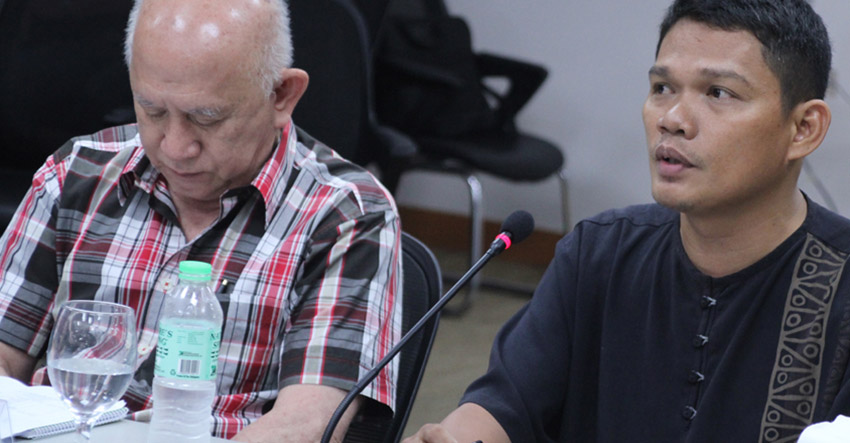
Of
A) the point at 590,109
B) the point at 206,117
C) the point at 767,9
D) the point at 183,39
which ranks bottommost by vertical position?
the point at 590,109

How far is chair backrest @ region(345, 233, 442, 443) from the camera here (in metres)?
1.51

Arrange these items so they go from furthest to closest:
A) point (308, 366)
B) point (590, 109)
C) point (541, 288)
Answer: point (590, 109)
point (541, 288)
point (308, 366)

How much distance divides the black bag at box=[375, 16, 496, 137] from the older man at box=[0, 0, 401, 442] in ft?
8.36

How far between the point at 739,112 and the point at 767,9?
0.14m

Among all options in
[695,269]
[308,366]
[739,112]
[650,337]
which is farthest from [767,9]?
[308,366]

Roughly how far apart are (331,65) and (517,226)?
153 cm

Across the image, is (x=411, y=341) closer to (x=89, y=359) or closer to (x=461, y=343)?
(x=89, y=359)

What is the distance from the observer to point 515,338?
1.55 meters

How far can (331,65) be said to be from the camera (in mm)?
2805

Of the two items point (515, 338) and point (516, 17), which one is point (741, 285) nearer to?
point (515, 338)

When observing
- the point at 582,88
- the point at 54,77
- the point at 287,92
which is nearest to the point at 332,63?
the point at 54,77

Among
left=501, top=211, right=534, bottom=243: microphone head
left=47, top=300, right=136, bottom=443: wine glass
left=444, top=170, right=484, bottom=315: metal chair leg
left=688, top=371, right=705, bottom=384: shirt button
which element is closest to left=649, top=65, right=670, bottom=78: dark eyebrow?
left=501, top=211, right=534, bottom=243: microphone head

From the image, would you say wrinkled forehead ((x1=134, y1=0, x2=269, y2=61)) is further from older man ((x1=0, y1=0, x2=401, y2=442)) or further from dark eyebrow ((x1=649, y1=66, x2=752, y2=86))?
dark eyebrow ((x1=649, y1=66, x2=752, y2=86))

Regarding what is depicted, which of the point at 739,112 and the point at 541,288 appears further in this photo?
the point at 541,288
